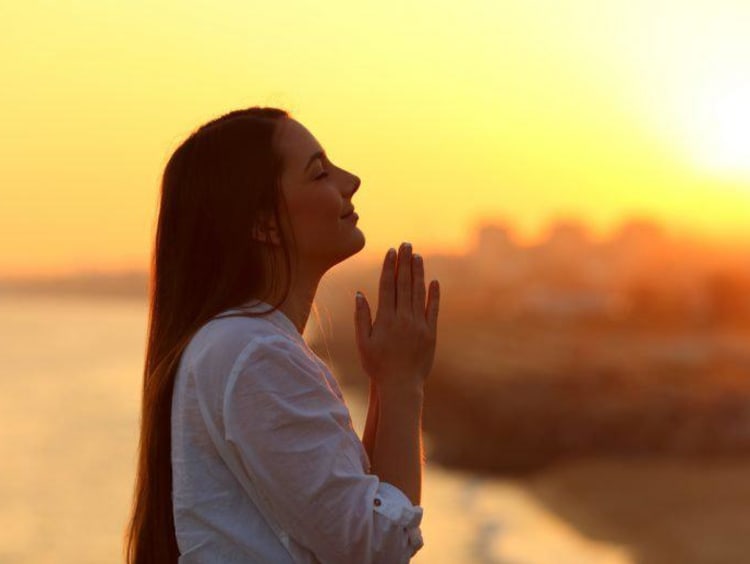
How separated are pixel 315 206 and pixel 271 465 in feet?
1.43

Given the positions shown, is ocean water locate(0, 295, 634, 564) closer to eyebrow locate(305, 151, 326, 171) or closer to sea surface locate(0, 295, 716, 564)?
sea surface locate(0, 295, 716, 564)

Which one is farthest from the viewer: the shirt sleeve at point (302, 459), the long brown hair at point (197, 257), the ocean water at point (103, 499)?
the ocean water at point (103, 499)

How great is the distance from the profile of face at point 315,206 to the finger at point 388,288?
61 mm

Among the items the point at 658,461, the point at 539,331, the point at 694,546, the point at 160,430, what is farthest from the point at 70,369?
the point at 160,430

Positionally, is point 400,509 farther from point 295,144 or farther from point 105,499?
point 105,499

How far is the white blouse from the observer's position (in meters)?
2.04

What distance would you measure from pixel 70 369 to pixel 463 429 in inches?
1623

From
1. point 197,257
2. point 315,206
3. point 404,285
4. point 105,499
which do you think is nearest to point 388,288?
point 404,285

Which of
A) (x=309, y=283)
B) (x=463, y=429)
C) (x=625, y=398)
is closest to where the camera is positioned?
(x=309, y=283)

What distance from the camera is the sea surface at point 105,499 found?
24.0 metres

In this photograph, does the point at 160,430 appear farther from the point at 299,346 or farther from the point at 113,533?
the point at 113,533

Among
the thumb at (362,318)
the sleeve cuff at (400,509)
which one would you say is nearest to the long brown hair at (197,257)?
the thumb at (362,318)

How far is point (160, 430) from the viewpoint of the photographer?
227 centimetres

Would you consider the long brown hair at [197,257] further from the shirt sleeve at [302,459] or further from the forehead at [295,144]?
the shirt sleeve at [302,459]
